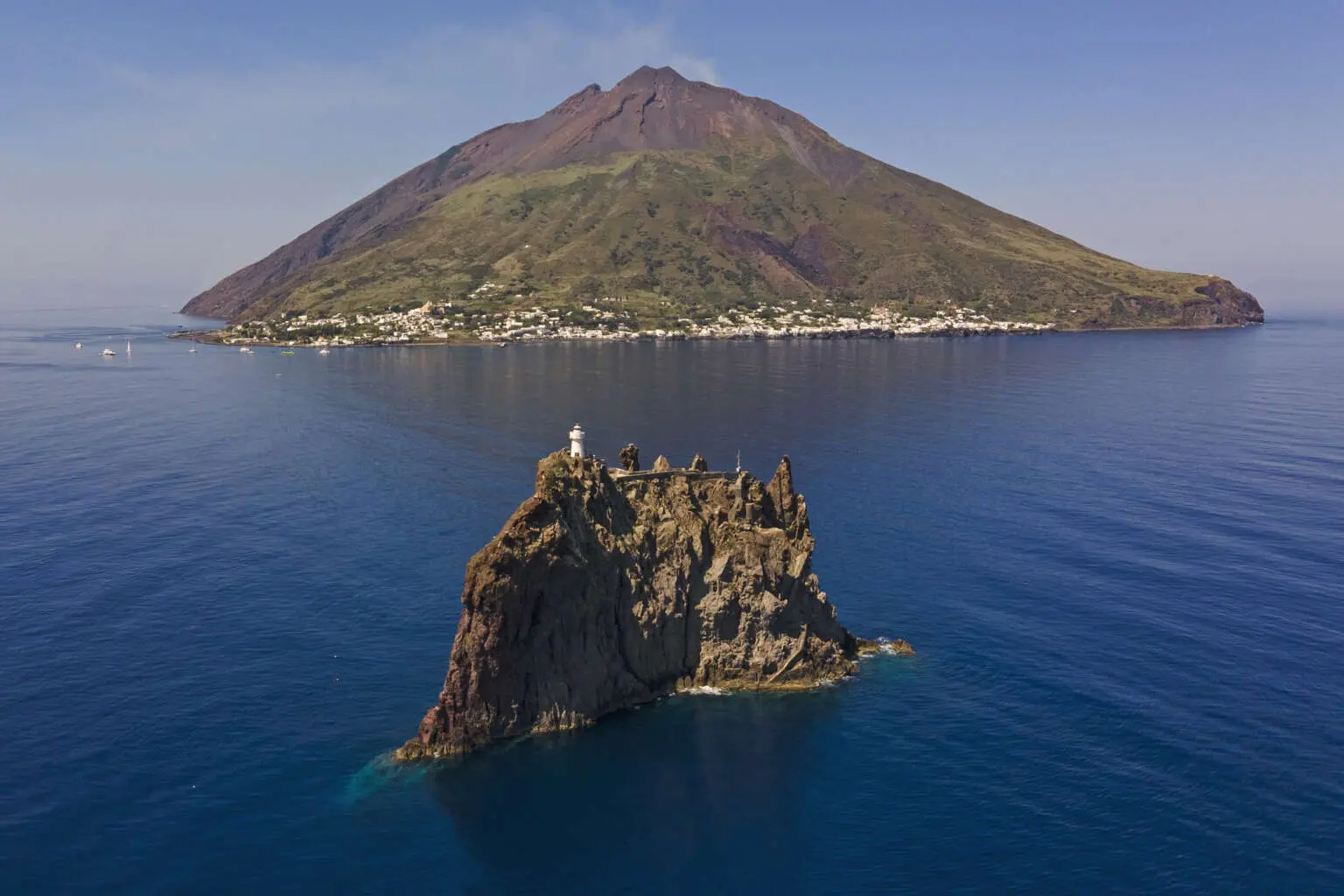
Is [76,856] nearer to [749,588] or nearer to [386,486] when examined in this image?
[749,588]

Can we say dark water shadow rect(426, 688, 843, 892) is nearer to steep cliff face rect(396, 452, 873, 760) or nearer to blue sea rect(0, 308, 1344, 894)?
blue sea rect(0, 308, 1344, 894)

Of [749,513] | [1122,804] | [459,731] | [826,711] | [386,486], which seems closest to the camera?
[1122,804]

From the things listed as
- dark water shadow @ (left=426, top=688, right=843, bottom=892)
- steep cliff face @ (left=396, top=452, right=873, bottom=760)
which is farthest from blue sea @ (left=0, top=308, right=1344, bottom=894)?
steep cliff face @ (left=396, top=452, right=873, bottom=760)

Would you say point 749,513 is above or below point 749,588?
above

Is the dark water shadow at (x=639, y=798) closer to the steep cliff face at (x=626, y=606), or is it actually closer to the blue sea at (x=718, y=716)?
the blue sea at (x=718, y=716)

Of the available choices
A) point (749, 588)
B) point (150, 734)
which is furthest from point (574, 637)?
point (150, 734)

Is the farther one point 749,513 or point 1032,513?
point 1032,513
